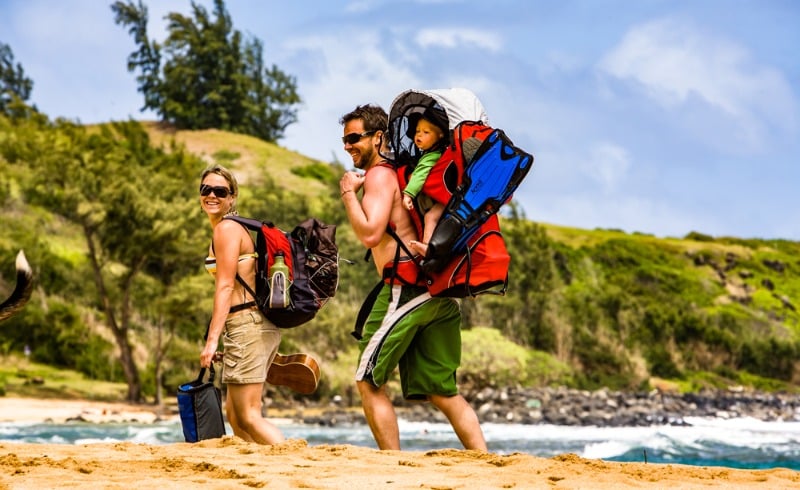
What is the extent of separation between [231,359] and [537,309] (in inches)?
1179

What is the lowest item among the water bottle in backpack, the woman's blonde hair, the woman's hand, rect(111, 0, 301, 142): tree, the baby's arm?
the woman's hand

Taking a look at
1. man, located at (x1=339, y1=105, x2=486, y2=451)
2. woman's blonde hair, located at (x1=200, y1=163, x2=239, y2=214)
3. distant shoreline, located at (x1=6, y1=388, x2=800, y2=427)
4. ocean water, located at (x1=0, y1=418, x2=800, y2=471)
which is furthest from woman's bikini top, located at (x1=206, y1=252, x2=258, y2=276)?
distant shoreline, located at (x1=6, y1=388, x2=800, y2=427)

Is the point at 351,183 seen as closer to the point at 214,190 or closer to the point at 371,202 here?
the point at 371,202

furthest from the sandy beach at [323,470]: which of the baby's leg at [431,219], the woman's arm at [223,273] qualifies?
the baby's leg at [431,219]

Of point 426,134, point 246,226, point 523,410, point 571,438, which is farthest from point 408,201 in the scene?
point 523,410

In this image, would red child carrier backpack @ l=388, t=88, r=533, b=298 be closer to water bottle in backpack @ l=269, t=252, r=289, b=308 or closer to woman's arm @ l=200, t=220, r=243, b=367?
water bottle in backpack @ l=269, t=252, r=289, b=308

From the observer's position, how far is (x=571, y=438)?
65.9 ft

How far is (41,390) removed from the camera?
2523 centimetres

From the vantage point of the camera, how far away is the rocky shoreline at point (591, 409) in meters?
23.7

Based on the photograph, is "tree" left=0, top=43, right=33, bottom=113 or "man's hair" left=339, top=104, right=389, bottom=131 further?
"tree" left=0, top=43, right=33, bottom=113

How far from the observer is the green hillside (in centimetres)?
2648

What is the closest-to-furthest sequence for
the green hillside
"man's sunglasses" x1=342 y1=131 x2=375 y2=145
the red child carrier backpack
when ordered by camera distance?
the red child carrier backpack < "man's sunglasses" x1=342 y1=131 x2=375 y2=145 < the green hillside

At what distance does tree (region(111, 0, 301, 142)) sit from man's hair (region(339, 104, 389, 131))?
61841mm

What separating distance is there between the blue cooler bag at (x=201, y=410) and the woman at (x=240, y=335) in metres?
0.12
